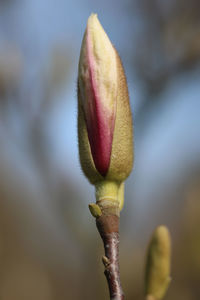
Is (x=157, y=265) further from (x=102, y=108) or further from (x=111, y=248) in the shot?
(x=102, y=108)

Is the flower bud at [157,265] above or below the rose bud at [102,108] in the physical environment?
below

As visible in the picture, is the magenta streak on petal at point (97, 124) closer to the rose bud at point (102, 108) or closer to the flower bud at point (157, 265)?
the rose bud at point (102, 108)

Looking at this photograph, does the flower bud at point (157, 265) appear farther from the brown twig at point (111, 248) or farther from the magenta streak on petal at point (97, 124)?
the magenta streak on petal at point (97, 124)

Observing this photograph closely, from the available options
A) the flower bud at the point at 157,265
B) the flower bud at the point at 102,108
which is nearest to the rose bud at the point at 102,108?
the flower bud at the point at 102,108

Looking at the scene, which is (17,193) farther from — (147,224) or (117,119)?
(117,119)

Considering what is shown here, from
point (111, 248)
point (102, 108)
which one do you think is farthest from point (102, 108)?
point (111, 248)

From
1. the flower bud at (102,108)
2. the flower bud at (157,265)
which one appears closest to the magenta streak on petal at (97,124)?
the flower bud at (102,108)

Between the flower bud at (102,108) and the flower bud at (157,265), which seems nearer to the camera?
the flower bud at (157,265)
